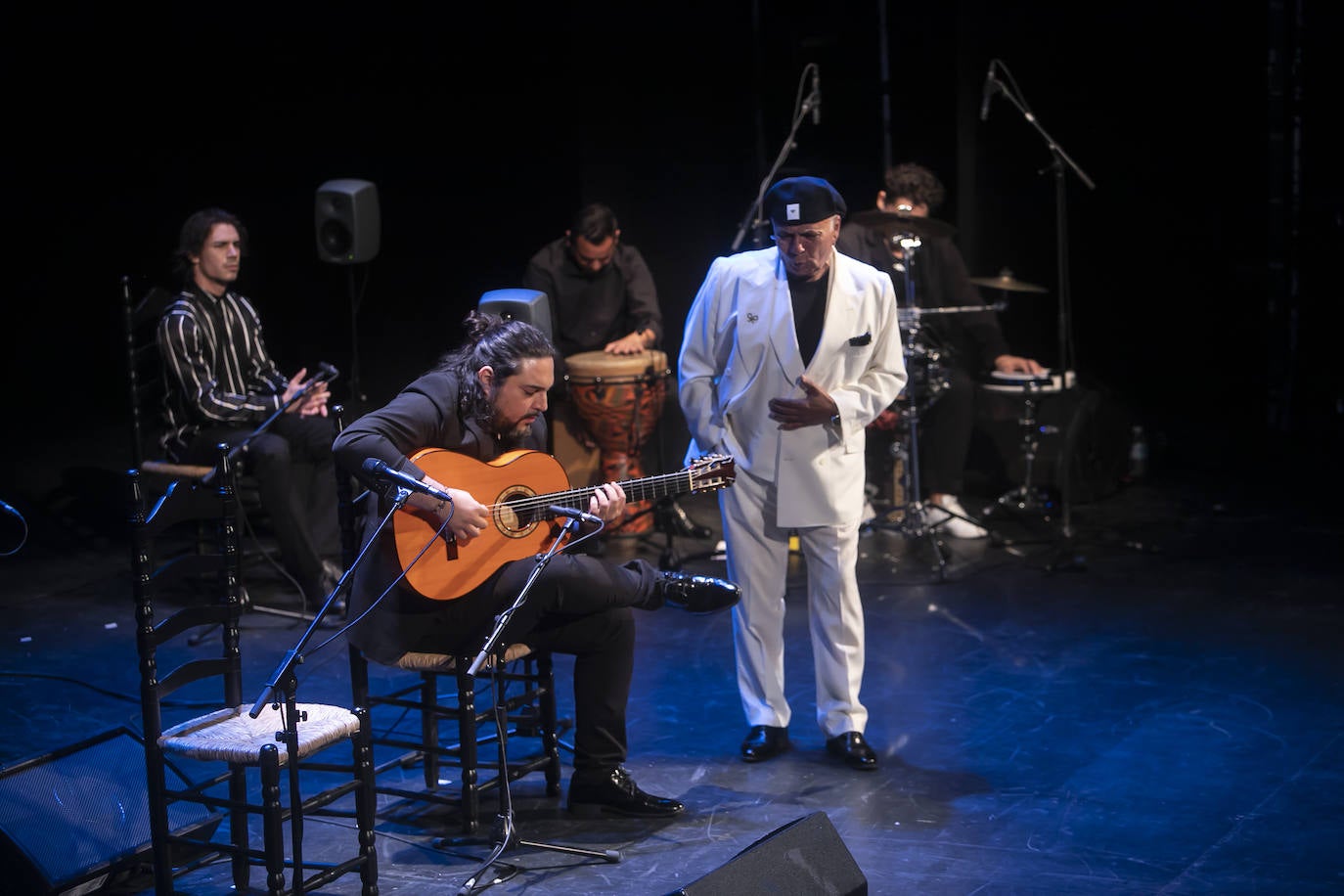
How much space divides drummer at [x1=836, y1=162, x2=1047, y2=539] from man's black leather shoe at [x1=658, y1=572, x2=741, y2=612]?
315 centimetres

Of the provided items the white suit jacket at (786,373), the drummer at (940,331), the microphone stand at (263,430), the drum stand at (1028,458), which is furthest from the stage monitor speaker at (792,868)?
the drum stand at (1028,458)

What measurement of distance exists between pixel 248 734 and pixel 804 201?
2183mm

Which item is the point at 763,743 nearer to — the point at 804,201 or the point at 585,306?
the point at 804,201

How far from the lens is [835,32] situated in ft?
28.2

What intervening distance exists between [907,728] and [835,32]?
15.8ft

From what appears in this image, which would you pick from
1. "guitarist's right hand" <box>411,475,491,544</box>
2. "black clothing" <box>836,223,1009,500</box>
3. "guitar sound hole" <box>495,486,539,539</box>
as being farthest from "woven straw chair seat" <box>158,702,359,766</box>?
"black clothing" <box>836,223,1009,500</box>

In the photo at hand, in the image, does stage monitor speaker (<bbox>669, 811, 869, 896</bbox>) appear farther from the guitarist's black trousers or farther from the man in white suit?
the man in white suit

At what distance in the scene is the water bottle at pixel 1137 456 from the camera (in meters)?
8.66

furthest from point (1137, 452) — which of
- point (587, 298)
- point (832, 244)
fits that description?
point (832, 244)

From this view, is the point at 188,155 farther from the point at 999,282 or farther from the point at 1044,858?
the point at 1044,858

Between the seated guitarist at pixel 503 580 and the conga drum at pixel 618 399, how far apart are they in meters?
2.72

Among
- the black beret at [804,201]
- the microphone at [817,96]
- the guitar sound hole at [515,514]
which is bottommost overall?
the guitar sound hole at [515,514]

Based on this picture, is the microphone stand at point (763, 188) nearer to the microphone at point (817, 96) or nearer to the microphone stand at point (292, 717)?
the microphone at point (817, 96)

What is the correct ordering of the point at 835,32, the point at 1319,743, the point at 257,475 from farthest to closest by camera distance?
the point at 835,32, the point at 257,475, the point at 1319,743
